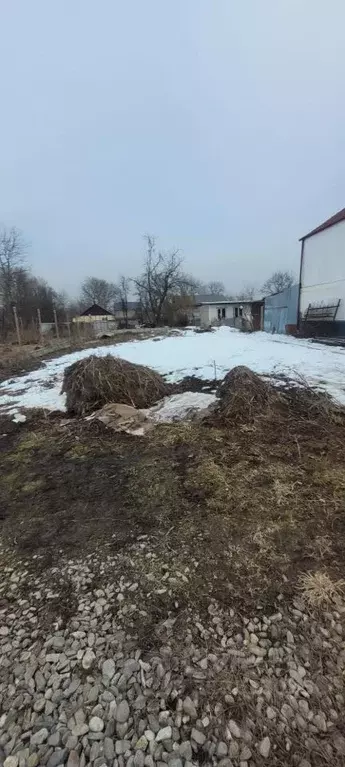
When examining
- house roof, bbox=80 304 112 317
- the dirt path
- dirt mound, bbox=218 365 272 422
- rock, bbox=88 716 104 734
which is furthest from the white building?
house roof, bbox=80 304 112 317

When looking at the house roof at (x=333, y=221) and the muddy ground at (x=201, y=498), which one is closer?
the muddy ground at (x=201, y=498)

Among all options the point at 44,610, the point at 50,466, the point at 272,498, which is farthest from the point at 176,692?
the point at 50,466

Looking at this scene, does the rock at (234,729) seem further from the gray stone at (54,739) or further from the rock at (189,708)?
the gray stone at (54,739)

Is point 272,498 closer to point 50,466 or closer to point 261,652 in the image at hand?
point 261,652

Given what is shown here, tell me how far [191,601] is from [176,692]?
510 millimetres

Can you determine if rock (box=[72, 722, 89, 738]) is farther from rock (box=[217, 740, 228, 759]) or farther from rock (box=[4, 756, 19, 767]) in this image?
rock (box=[217, 740, 228, 759])

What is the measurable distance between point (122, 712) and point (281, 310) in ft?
76.2

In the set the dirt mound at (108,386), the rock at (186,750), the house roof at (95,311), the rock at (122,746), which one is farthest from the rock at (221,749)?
the house roof at (95,311)

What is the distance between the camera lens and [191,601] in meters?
2.10

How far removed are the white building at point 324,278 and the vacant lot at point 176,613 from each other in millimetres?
14400

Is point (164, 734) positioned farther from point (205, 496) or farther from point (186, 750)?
point (205, 496)

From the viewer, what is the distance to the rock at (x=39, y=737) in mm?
1450

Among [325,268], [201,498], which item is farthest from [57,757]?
[325,268]

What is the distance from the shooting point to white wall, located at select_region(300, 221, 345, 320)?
642 inches
